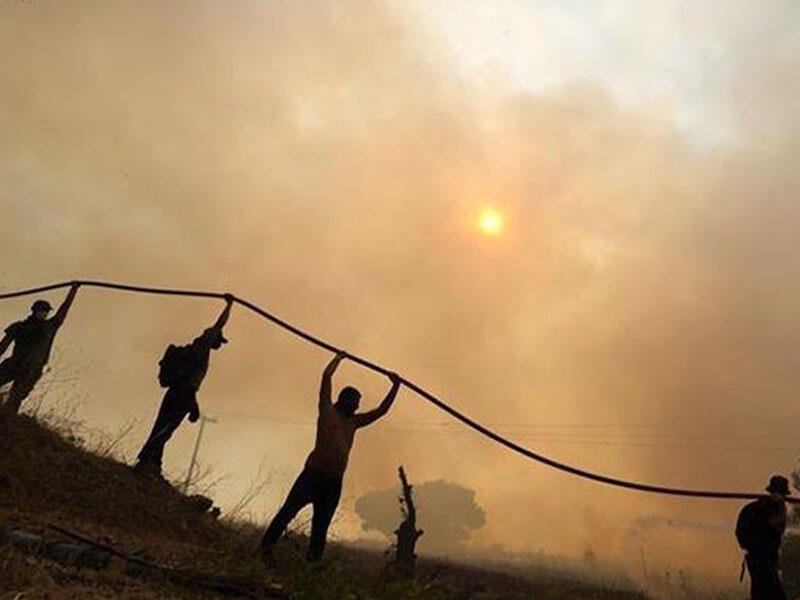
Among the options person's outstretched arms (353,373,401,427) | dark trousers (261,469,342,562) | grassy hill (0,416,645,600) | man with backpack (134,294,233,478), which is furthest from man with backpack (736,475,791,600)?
man with backpack (134,294,233,478)

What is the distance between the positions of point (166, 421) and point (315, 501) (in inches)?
149

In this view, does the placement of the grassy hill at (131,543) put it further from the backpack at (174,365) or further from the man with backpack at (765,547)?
the man with backpack at (765,547)

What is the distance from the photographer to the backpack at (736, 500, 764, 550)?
9.30 meters

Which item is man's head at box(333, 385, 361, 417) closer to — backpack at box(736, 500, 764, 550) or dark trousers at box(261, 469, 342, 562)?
dark trousers at box(261, 469, 342, 562)

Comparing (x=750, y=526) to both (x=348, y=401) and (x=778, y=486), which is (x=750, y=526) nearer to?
(x=778, y=486)

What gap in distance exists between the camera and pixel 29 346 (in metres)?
10.8

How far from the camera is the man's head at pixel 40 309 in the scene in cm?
1104

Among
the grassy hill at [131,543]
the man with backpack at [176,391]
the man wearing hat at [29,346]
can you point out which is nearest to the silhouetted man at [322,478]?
the grassy hill at [131,543]

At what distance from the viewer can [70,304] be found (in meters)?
11.1

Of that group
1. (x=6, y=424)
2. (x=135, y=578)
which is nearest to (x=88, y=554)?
(x=135, y=578)

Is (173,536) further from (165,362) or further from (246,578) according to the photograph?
(246,578)

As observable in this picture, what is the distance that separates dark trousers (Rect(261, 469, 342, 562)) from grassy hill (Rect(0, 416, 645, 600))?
0.99 feet

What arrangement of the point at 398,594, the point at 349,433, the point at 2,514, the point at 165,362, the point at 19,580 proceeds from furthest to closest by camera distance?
1. the point at 165,362
2. the point at 349,433
3. the point at 2,514
4. the point at 398,594
5. the point at 19,580

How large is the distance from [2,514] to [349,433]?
3330 millimetres
